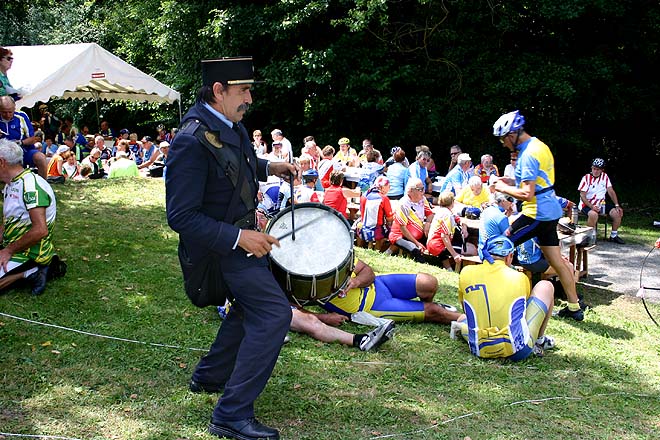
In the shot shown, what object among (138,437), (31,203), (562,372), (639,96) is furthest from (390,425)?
(639,96)

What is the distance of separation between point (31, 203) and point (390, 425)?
3.29 m

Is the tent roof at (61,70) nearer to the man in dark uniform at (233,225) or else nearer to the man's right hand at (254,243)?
the man in dark uniform at (233,225)

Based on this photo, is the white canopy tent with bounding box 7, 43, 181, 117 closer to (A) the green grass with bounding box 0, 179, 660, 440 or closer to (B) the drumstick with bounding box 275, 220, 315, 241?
(A) the green grass with bounding box 0, 179, 660, 440

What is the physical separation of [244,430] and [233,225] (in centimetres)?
103

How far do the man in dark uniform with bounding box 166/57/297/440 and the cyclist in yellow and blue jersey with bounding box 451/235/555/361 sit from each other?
82.7 inches

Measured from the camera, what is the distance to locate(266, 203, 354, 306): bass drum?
4152 mm

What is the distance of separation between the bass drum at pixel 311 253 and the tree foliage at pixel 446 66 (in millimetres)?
12818

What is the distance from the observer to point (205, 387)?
4.20m

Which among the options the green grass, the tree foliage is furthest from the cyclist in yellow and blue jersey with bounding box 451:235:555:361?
the tree foliage

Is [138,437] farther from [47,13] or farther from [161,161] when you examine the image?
[47,13]

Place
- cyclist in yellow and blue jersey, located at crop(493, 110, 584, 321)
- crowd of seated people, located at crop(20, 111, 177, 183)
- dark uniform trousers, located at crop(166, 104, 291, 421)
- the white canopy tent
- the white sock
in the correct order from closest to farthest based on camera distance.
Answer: dark uniform trousers, located at crop(166, 104, 291, 421) → the white sock → cyclist in yellow and blue jersey, located at crop(493, 110, 584, 321) → the white canopy tent → crowd of seated people, located at crop(20, 111, 177, 183)

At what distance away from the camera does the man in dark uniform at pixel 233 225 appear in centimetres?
347

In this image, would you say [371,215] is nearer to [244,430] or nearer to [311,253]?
[311,253]

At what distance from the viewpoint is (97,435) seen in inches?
147
